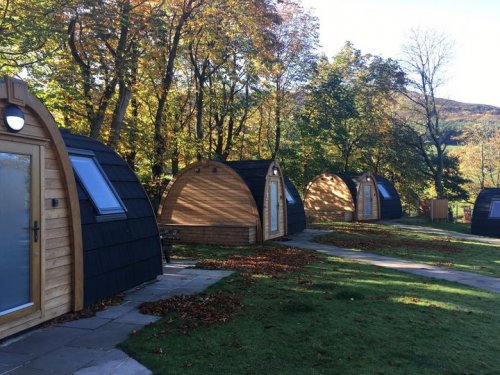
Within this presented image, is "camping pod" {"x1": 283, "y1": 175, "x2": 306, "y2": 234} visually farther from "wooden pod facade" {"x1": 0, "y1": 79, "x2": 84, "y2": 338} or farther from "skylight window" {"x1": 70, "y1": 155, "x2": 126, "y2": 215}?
"wooden pod facade" {"x1": 0, "y1": 79, "x2": 84, "y2": 338}

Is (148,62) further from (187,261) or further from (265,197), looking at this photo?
(187,261)

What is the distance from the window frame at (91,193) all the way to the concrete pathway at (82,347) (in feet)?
5.08

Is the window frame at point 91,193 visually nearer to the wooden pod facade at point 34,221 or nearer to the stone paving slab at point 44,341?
the wooden pod facade at point 34,221

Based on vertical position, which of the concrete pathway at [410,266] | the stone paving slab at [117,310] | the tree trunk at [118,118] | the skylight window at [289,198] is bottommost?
the concrete pathway at [410,266]

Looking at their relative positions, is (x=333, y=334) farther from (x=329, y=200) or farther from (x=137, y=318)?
(x=329, y=200)

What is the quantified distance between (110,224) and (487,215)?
71.2 ft

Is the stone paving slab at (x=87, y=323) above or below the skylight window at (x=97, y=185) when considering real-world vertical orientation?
below

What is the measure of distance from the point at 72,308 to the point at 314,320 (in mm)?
3726

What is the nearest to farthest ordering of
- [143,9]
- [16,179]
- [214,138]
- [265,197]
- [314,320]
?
1. [16,179]
2. [314,320]
3. [265,197]
4. [143,9]
5. [214,138]

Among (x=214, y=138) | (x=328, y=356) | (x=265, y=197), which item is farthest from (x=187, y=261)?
(x=214, y=138)

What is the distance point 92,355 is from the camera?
16.1ft

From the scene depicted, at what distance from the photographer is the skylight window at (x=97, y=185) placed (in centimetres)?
760

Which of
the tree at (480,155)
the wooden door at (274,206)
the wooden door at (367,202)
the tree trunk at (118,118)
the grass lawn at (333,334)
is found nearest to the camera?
the grass lawn at (333,334)

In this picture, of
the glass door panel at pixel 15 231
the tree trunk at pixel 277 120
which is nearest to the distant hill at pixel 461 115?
the tree trunk at pixel 277 120
